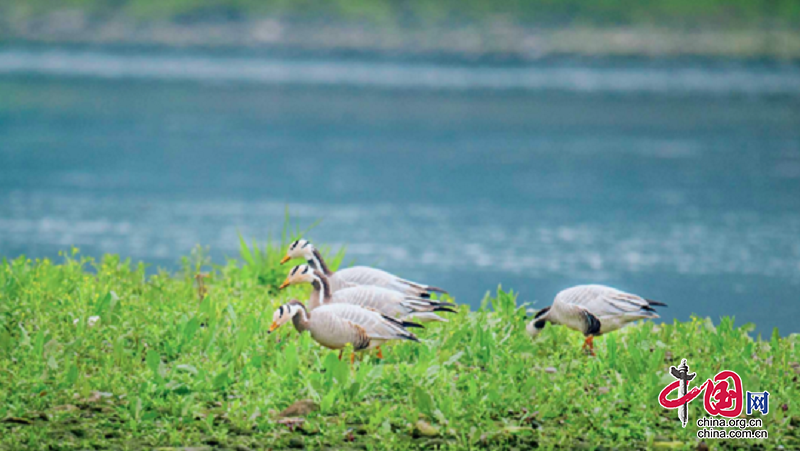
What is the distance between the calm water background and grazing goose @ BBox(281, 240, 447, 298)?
4.88m

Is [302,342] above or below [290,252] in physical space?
below

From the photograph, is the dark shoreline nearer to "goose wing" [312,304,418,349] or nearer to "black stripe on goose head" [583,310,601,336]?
"black stripe on goose head" [583,310,601,336]

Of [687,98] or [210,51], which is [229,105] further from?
[210,51]

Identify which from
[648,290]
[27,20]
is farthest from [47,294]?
[27,20]

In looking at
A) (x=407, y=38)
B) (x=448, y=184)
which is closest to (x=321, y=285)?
(x=448, y=184)

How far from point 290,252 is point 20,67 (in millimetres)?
90243

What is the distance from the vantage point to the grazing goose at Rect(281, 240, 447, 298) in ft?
33.3

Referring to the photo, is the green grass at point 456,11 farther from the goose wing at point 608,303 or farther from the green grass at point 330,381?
the goose wing at point 608,303

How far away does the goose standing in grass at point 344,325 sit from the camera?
886 centimetres

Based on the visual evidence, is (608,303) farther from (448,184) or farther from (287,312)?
(448,184)

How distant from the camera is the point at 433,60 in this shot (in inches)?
4129

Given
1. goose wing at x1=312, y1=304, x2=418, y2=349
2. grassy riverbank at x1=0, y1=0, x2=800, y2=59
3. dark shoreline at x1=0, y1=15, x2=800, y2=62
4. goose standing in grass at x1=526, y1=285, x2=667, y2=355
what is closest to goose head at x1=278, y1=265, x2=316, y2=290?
goose wing at x1=312, y1=304, x2=418, y2=349

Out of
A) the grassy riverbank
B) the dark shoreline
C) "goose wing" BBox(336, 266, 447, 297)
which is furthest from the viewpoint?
the grassy riverbank

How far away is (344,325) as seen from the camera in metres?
8.86
